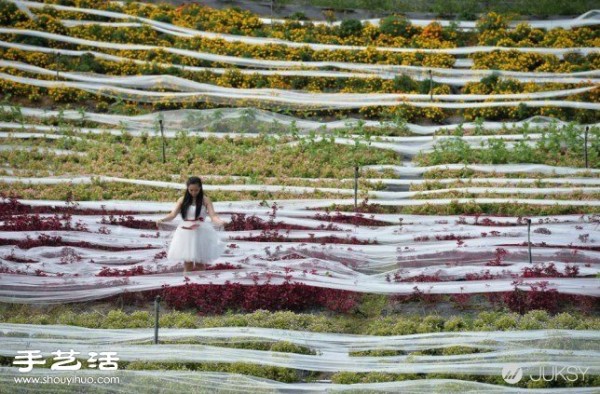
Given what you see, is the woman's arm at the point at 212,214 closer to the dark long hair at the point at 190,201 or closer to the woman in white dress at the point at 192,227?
the woman in white dress at the point at 192,227

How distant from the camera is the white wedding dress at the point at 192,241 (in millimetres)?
18672

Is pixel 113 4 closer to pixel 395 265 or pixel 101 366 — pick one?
pixel 395 265

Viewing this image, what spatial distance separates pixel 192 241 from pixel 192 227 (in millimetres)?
A: 218

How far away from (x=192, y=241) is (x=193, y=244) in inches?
1.8

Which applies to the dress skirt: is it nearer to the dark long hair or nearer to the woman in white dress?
the woman in white dress

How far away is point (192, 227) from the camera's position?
18.6 meters

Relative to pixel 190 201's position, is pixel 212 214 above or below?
below

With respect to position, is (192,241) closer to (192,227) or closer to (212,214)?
(192,227)

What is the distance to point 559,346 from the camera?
52.2 feet

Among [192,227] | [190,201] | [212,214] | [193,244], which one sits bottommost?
[193,244]

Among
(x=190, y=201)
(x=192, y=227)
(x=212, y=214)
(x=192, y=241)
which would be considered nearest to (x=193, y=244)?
(x=192, y=241)

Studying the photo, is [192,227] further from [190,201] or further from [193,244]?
[190,201]

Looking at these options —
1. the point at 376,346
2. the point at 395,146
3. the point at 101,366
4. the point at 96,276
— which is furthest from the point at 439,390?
the point at 395,146

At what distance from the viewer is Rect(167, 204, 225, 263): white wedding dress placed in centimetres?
1867
